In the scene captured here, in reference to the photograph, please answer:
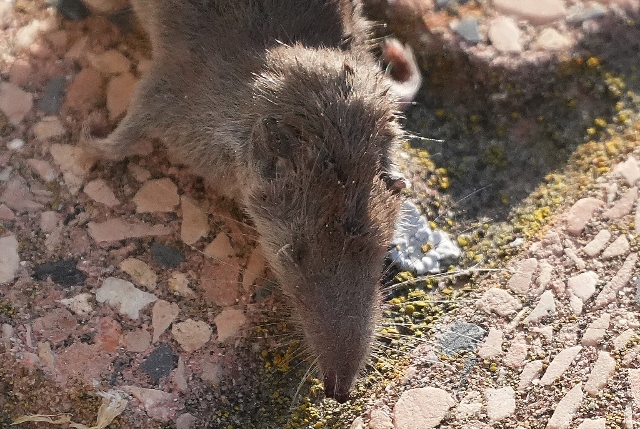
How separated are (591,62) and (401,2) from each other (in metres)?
1.12

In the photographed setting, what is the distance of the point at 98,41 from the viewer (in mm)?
3648

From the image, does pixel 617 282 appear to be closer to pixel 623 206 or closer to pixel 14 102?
pixel 623 206

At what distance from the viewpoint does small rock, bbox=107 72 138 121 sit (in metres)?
3.51

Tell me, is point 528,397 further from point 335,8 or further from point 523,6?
point 523,6

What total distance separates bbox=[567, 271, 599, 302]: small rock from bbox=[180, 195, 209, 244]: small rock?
1.74 meters

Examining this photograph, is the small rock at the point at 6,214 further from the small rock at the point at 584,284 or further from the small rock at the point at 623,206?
the small rock at the point at 623,206

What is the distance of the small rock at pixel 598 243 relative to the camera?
340 cm

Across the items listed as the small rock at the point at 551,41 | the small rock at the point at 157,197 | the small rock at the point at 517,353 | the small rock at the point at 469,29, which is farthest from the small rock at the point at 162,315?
the small rock at the point at 551,41

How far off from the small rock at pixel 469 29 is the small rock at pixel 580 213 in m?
1.11

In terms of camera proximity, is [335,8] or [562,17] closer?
[335,8]

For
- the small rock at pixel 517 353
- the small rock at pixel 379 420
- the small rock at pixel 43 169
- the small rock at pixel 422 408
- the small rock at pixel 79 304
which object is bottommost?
the small rock at pixel 379 420

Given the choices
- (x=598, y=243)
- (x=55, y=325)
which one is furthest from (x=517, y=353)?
(x=55, y=325)

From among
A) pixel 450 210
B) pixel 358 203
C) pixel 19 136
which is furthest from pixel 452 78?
pixel 19 136

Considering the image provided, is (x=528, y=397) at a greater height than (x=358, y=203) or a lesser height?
lesser
